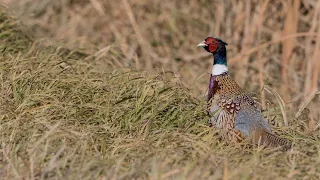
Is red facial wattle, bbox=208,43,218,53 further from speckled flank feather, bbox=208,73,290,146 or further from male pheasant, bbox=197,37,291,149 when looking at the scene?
speckled flank feather, bbox=208,73,290,146

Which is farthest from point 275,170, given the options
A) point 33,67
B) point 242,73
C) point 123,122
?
point 242,73

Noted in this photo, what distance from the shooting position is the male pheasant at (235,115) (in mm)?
4402

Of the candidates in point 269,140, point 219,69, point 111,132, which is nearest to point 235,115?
point 269,140

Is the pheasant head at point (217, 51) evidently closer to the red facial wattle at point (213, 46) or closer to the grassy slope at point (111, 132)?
the red facial wattle at point (213, 46)

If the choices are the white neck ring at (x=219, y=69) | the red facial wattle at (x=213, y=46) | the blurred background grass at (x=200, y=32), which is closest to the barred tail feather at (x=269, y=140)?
the white neck ring at (x=219, y=69)

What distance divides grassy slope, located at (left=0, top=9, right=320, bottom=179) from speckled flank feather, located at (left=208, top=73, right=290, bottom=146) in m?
0.10

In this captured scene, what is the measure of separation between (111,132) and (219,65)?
1.06m

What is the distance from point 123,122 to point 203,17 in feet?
14.2

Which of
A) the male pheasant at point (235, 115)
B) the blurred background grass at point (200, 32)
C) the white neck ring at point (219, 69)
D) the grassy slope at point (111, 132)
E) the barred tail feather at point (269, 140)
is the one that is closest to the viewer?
the grassy slope at point (111, 132)

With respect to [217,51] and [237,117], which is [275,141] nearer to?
[237,117]

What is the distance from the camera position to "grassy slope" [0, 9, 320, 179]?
356 cm

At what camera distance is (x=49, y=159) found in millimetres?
3684

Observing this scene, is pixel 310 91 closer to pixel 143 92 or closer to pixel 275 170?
pixel 143 92

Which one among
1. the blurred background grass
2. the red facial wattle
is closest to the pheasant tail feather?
the red facial wattle
